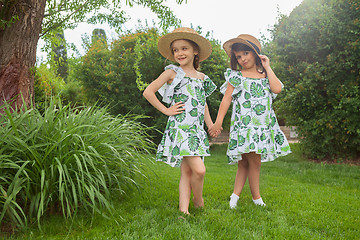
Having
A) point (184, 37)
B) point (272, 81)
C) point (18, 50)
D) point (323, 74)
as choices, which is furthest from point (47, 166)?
point (323, 74)

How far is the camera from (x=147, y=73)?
8.48m

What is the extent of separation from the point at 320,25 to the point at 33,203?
6.55 meters

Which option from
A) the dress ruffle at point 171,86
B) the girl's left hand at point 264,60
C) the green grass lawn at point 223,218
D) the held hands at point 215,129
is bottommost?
the green grass lawn at point 223,218

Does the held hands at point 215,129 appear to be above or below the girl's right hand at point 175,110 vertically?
below

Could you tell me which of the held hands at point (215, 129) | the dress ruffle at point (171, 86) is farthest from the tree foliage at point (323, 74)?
the dress ruffle at point (171, 86)

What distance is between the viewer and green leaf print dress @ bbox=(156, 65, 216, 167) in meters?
2.58

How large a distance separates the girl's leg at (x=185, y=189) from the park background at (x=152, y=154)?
0.11 m

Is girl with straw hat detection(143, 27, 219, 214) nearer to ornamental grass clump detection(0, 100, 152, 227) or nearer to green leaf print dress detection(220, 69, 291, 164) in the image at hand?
green leaf print dress detection(220, 69, 291, 164)

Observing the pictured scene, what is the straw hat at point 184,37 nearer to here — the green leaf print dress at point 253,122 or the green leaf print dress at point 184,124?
the green leaf print dress at point 184,124

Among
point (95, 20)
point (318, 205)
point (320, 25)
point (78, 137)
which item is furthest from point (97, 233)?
point (320, 25)

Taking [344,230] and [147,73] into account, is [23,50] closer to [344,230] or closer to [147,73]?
[344,230]

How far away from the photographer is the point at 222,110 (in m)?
2.96

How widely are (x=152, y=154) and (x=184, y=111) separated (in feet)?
10.7

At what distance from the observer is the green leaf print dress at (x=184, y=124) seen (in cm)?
258
